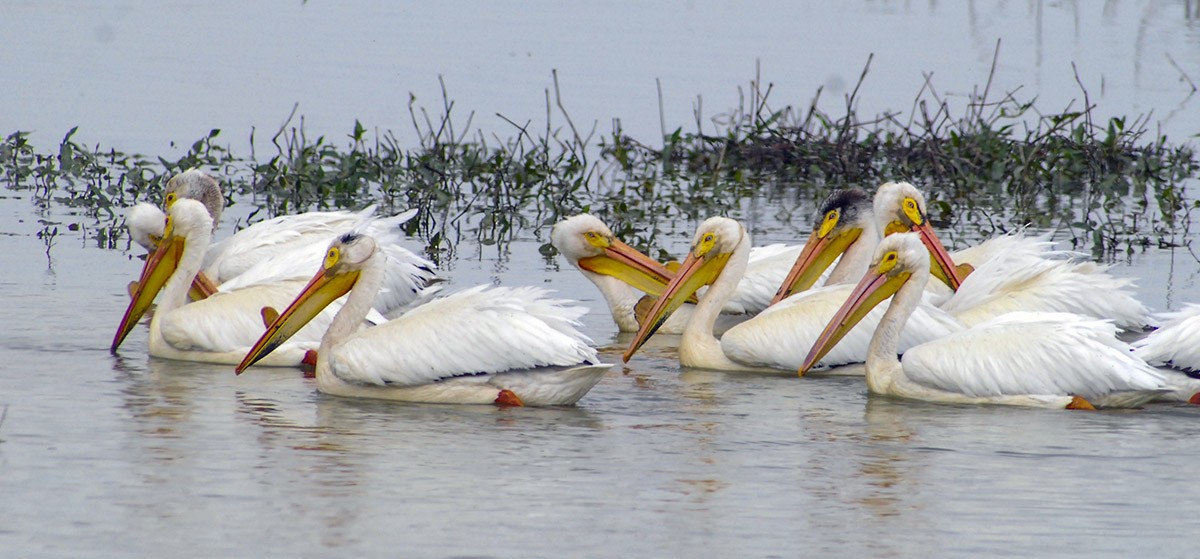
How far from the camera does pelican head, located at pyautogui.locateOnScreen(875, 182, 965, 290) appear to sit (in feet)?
28.3

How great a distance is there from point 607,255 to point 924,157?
3.69 m

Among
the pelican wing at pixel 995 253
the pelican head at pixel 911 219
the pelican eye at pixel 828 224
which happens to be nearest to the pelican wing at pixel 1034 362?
the pelican wing at pixel 995 253

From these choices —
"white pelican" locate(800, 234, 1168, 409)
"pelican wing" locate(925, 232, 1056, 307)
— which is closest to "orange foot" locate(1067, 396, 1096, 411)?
"white pelican" locate(800, 234, 1168, 409)

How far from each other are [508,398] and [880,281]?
1539 mm

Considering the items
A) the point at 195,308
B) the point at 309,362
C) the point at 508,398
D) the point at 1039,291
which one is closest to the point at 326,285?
the point at 309,362

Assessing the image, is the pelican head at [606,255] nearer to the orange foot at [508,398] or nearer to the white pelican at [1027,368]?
the white pelican at [1027,368]

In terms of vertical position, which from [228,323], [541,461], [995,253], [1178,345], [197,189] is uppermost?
[197,189]

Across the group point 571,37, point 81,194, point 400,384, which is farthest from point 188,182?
point 571,37

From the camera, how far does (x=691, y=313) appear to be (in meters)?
8.78

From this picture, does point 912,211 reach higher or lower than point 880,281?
higher

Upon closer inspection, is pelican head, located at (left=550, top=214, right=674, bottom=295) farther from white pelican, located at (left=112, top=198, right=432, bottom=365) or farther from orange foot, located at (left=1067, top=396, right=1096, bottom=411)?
orange foot, located at (left=1067, top=396, right=1096, bottom=411)

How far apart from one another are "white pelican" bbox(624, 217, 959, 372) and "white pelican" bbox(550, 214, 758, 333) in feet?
1.64

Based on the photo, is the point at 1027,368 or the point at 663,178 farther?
the point at 663,178

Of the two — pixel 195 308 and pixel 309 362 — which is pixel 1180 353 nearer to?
pixel 309 362
